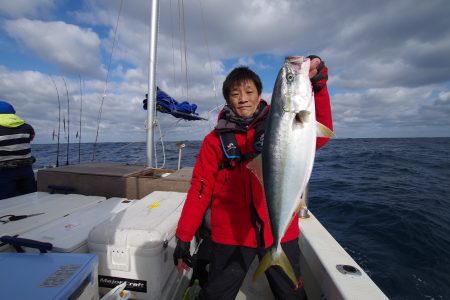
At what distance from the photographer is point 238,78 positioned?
97.1 inches

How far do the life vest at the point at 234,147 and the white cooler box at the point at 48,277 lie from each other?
1380mm

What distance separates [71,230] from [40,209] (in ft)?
3.67

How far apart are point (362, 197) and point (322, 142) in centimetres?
885

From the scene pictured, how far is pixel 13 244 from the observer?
2.27m

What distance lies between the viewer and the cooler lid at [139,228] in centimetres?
237

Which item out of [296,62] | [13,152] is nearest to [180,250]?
[296,62]

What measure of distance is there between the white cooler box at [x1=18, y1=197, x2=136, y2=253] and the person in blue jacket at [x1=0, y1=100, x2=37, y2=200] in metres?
2.20

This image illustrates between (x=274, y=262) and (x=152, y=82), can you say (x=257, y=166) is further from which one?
(x=152, y=82)

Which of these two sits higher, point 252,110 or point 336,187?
point 252,110

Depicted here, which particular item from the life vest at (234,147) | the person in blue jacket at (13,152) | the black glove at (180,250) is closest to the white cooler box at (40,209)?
the person in blue jacket at (13,152)

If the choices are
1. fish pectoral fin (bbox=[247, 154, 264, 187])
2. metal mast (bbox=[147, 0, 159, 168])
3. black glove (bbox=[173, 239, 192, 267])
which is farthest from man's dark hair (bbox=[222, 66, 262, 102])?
metal mast (bbox=[147, 0, 159, 168])

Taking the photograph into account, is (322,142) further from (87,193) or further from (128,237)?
(87,193)

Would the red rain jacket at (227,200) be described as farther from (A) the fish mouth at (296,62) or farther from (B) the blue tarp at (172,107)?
(B) the blue tarp at (172,107)

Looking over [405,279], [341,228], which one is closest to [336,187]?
[341,228]
